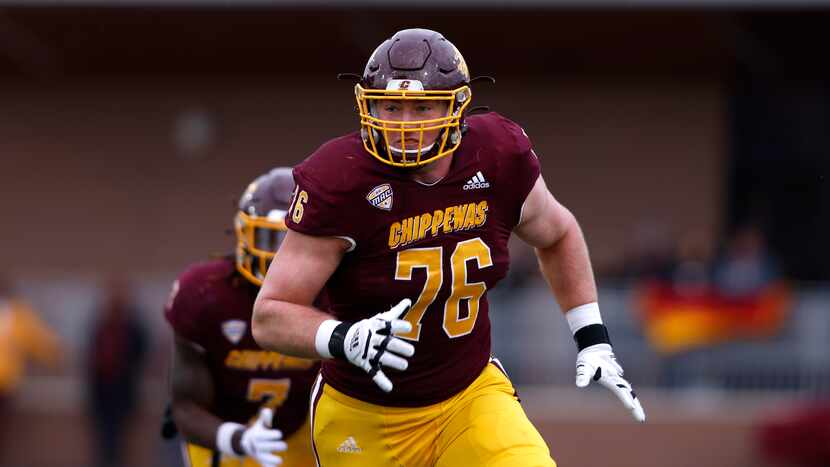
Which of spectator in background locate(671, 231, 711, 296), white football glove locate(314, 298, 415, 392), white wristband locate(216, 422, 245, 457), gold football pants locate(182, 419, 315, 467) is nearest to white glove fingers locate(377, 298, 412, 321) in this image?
white football glove locate(314, 298, 415, 392)

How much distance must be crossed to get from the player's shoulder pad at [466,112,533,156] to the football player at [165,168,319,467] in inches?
39.3

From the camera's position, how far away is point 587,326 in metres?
4.88

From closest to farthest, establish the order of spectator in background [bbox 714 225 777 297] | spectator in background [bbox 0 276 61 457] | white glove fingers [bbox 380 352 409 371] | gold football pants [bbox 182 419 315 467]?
white glove fingers [bbox 380 352 409 371]
gold football pants [bbox 182 419 315 467]
spectator in background [bbox 714 225 777 297]
spectator in background [bbox 0 276 61 457]

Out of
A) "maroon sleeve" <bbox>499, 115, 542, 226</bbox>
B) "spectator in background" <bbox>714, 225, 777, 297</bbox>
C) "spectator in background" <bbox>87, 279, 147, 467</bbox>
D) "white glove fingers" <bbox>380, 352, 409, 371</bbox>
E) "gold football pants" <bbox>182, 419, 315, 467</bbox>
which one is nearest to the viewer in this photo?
"white glove fingers" <bbox>380, 352, 409, 371</bbox>

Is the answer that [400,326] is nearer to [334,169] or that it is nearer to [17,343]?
[334,169]

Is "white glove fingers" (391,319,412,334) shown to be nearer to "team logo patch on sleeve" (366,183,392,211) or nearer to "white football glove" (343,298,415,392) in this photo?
"white football glove" (343,298,415,392)

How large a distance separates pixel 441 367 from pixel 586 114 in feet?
30.4

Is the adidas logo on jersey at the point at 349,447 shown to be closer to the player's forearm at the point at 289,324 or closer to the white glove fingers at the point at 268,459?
the white glove fingers at the point at 268,459

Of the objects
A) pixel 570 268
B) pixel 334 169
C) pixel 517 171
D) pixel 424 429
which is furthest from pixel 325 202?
pixel 570 268

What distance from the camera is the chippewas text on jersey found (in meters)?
4.36

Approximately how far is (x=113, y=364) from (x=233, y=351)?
5.99 metres

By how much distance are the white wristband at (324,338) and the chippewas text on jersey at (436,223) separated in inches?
12.2

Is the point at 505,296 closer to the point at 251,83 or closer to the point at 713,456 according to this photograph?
the point at 713,456

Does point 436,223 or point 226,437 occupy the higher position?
point 436,223
